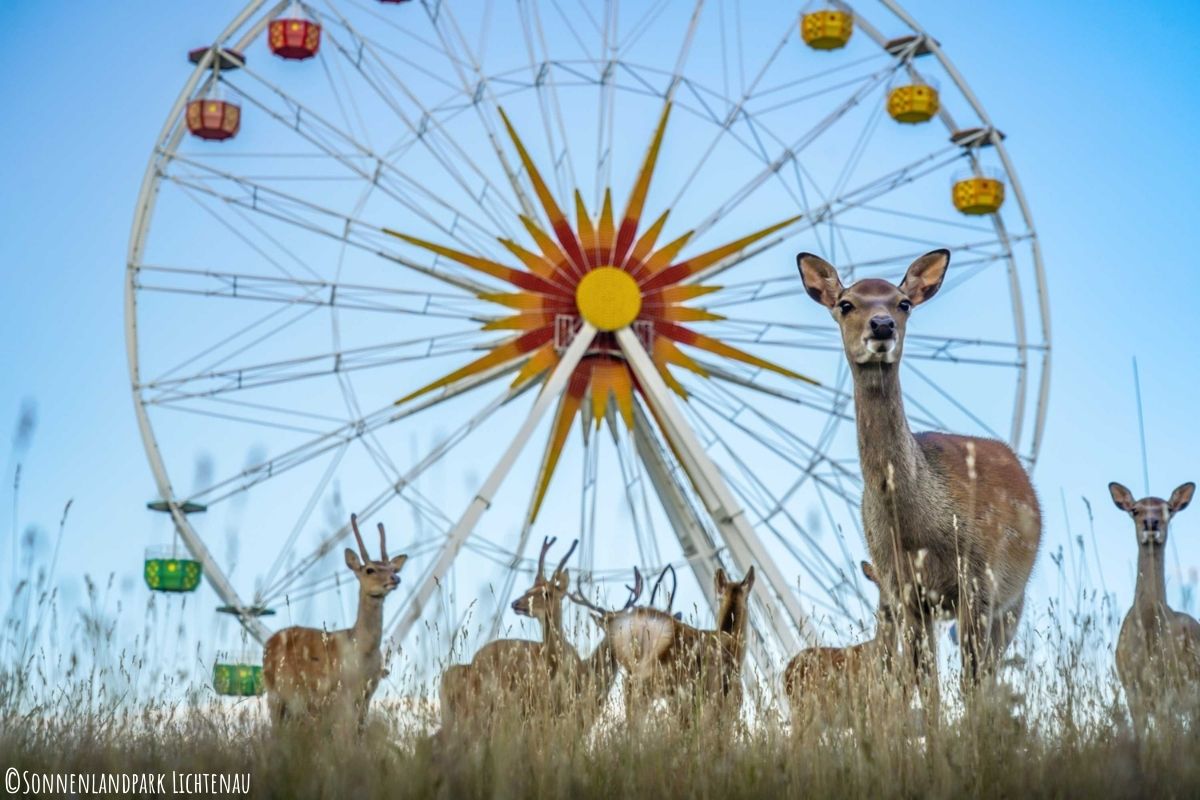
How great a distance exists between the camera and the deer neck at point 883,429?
21.2 ft

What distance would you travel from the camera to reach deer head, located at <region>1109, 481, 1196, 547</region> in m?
8.53

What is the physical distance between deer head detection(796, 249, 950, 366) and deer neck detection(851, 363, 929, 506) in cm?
7

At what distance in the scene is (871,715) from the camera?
17.3 ft

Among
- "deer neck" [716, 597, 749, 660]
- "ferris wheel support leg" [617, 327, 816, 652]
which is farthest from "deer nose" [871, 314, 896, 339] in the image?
"ferris wheel support leg" [617, 327, 816, 652]

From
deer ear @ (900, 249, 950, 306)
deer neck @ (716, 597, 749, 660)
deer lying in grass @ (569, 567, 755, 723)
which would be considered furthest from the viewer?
deer neck @ (716, 597, 749, 660)

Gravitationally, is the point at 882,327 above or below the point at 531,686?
above

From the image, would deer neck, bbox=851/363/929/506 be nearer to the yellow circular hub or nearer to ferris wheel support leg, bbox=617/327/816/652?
ferris wheel support leg, bbox=617/327/816/652

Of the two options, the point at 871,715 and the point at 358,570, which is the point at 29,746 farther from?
the point at 358,570

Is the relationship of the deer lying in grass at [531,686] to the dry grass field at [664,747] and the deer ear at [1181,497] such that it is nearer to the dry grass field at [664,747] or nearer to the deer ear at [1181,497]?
the dry grass field at [664,747]

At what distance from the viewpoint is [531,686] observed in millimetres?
5988

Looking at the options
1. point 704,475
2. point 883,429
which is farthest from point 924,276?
point 704,475

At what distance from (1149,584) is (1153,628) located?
309 millimetres

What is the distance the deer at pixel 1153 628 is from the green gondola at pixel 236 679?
3.25 m

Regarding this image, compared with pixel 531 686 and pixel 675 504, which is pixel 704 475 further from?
pixel 531 686
